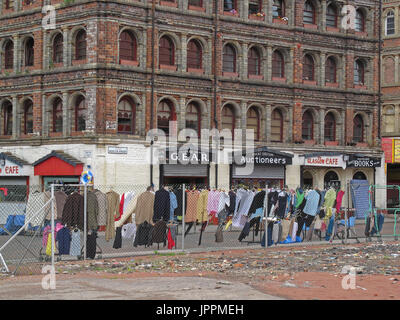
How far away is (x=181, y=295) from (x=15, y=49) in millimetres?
28303

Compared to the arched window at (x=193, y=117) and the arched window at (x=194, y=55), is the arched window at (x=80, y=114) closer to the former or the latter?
the arched window at (x=193, y=117)

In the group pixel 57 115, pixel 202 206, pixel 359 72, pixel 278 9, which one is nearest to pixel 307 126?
pixel 359 72

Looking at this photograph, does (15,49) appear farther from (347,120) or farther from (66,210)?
(66,210)

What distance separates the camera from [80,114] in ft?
122

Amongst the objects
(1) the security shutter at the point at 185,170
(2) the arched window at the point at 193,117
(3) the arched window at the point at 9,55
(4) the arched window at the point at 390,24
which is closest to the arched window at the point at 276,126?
(2) the arched window at the point at 193,117

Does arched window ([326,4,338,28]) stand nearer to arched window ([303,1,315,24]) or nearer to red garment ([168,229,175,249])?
arched window ([303,1,315,24])

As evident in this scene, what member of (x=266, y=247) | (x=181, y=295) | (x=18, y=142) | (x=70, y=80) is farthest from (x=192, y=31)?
(x=181, y=295)

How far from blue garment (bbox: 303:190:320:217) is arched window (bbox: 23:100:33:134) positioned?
1834 cm

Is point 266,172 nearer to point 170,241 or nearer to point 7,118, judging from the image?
point 7,118

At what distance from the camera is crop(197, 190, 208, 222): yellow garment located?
24625 mm

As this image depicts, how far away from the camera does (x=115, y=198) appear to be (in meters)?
21.2

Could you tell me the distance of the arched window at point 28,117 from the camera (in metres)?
39.6

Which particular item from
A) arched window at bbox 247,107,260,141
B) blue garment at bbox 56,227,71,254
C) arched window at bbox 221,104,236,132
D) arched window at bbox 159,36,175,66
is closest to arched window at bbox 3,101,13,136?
arched window at bbox 159,36,175,66

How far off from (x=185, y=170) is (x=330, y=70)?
1158 cm
